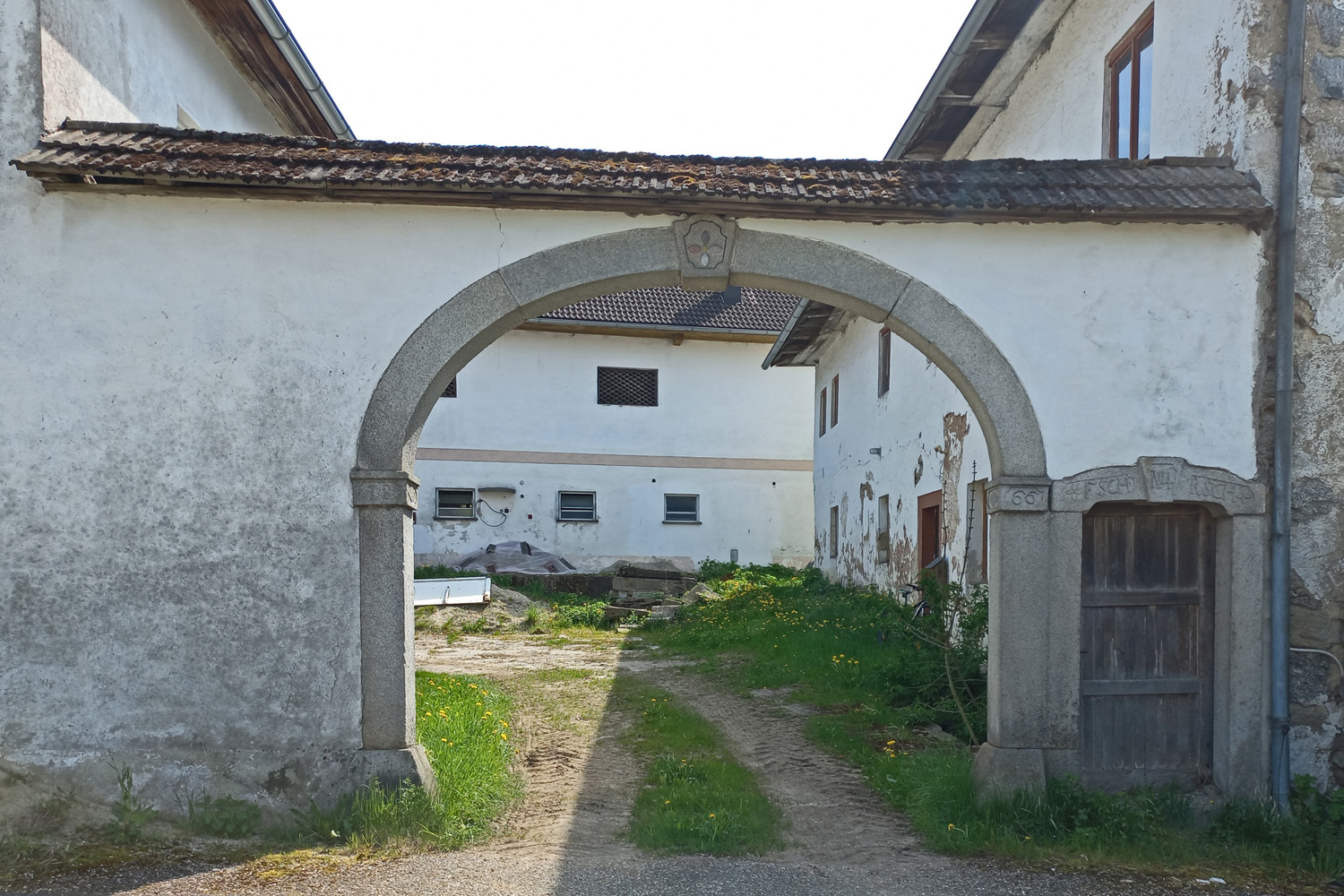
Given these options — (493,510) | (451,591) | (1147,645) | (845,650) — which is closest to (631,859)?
(1147,645)

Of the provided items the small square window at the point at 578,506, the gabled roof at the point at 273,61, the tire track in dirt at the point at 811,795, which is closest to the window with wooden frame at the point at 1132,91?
the tire track in dirt at the point at 811,795

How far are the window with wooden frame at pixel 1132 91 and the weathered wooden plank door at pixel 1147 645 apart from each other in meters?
2.95

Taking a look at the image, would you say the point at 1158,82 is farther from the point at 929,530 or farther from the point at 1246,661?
the point at 929,530

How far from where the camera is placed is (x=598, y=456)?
69.2 ft

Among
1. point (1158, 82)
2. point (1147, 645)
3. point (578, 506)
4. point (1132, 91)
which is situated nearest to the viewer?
point (1147, 645)

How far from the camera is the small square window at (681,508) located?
830 inches

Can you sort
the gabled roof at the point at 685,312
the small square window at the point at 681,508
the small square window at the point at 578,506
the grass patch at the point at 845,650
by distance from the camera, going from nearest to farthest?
Result: the grass patch at the point at 845,650 → the gabled roof at the point at 685,312 → the small square window at the point at 578,506 → the small square window at the point at 681,508

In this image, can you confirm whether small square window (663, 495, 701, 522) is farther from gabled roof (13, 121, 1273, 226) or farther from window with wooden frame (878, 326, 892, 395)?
gabled roof (13, 121, 1273, 226)

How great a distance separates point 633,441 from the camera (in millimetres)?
21219

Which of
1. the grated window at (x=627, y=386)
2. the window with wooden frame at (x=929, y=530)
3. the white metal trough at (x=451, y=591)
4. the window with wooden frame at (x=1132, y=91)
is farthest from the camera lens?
the grated window at (x=627, y=386)

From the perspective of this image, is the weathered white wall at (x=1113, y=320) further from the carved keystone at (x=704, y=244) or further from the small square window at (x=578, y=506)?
the small square window at (x=578, y=506)

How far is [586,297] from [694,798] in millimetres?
3021

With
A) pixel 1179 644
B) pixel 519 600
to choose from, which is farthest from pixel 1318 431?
pixel 519 600

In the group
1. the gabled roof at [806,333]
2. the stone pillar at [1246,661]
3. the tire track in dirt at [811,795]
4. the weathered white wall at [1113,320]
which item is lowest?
the tire track in dirt at [811,795]
